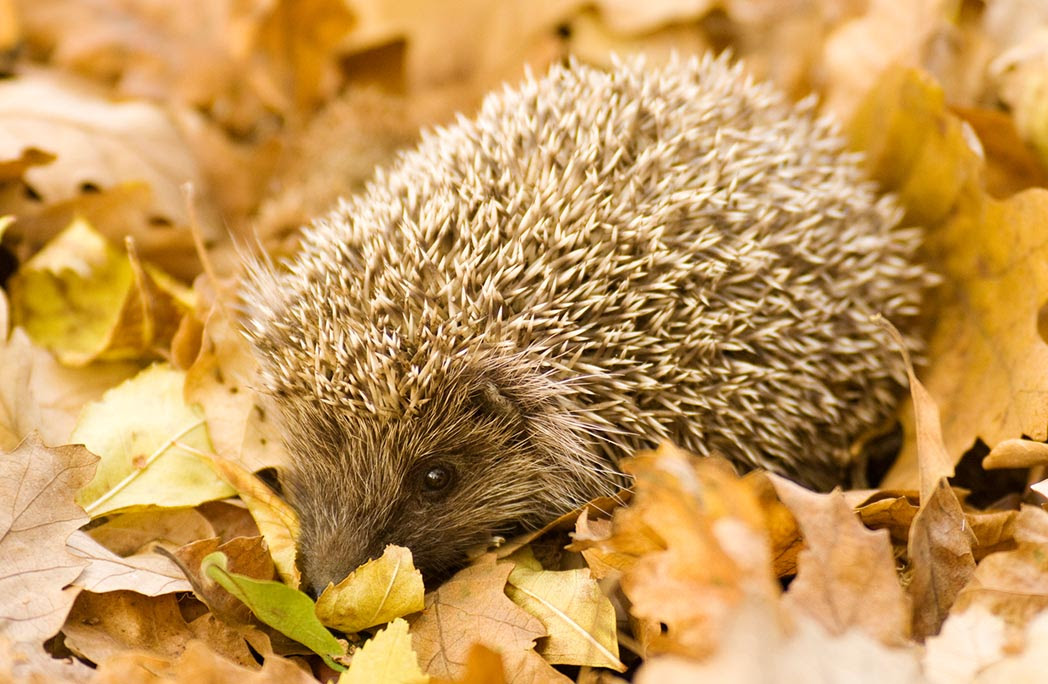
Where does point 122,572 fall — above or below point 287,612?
above

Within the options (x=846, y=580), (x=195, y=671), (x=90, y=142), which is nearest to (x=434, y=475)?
(x=195, y=671)

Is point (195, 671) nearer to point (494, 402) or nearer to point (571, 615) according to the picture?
point (571, 615)

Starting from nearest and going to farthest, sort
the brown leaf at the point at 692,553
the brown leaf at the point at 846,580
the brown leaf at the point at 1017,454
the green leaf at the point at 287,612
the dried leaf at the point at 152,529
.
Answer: the brown leaf at the point at 692,553 < the brown leaf at the point at 846,580 < the green leaf at the point at 287,612 < the brown leaf at the point at 1017,454 < the dried leaf at the point at 152,529

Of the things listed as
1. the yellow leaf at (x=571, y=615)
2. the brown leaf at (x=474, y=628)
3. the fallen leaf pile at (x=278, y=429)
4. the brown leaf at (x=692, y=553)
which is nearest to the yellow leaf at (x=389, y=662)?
the fallen leaf pile at (x=278, y=429)

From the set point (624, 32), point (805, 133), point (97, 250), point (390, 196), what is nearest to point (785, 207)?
point (805, 133)

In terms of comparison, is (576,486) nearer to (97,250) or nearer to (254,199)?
(97,250)

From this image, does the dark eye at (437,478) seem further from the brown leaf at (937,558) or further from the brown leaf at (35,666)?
the brown leaf at (937,558)

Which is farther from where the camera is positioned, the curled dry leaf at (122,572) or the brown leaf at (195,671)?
the curled dry leaf at (122,572)
